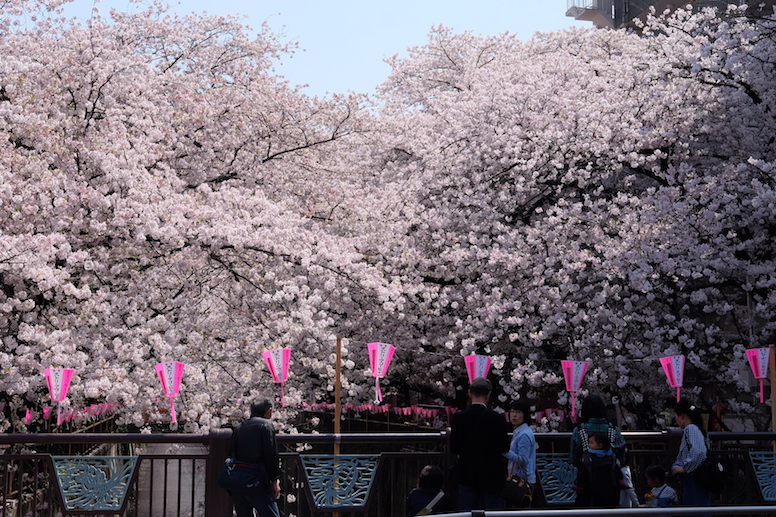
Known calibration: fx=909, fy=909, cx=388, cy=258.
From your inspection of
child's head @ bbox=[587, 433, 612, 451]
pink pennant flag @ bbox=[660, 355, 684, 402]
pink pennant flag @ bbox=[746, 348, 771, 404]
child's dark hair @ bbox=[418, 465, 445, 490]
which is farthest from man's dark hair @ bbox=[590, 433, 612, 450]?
pink pennant flag @ bbox=[660, 355, 684, 402]

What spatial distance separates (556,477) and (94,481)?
498 cm

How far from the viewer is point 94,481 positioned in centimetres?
940

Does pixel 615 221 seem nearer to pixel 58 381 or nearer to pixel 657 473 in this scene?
pixel 657 473

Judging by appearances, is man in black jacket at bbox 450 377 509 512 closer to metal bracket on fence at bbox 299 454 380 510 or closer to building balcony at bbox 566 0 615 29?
metal bracket on fence at bbox 299 454 380 510

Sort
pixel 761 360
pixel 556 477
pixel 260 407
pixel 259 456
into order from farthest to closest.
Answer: pixel 761 360 < pixel 556 477 < pixel 260 407 < pixel 259 456

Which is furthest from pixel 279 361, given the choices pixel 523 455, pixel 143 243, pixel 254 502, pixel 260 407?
pixel 523 455

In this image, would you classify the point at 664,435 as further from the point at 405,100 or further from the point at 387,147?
the point at 405,100

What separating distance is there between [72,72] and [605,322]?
455 inches

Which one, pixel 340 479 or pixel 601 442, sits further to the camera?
pixel 340 479

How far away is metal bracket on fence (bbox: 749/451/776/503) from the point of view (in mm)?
11164

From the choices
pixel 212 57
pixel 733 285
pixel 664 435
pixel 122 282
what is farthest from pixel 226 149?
pixel 664 435

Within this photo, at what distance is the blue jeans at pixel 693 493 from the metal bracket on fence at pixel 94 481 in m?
5.63

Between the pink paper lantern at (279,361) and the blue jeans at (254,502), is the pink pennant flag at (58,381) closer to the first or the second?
the pink paper lantern at (279,361)

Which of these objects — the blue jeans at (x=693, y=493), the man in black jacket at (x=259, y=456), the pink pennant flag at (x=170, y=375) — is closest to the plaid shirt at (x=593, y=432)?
the blue jeans at (x=693, y=493)
